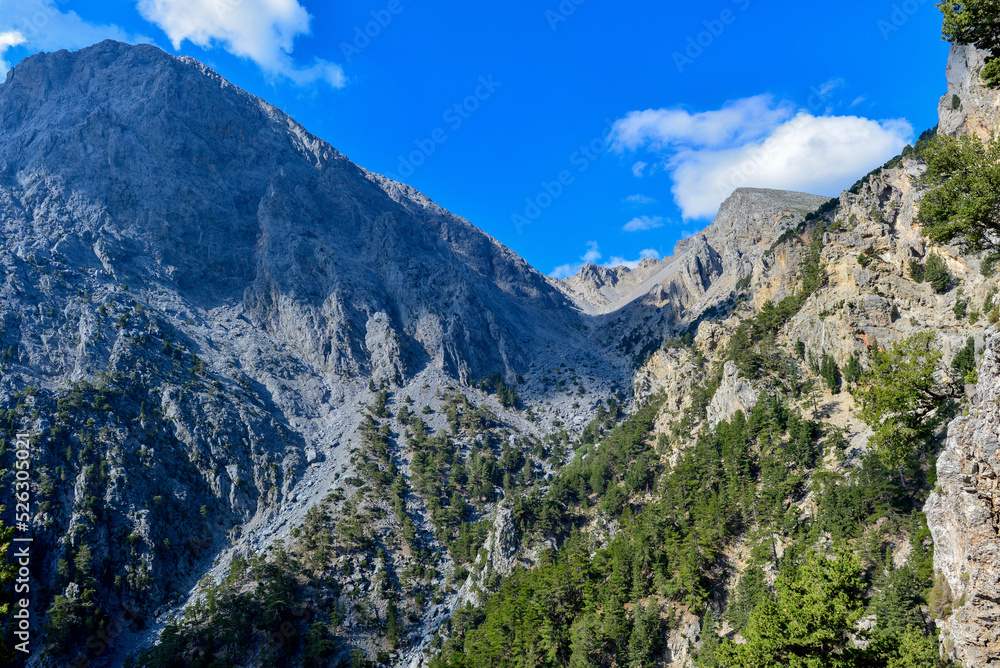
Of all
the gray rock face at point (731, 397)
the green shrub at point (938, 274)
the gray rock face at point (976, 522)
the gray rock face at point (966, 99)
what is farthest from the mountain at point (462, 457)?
the gray rock face at point (966, 99)

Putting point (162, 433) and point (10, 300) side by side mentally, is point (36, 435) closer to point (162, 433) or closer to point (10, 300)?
point (162, 433)

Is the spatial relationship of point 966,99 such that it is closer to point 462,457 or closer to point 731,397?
point 731,397

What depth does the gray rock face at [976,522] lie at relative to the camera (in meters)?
22.0

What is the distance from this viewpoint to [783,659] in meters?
24.4

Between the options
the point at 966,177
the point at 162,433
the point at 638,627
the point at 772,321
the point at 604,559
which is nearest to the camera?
the point at 966,177

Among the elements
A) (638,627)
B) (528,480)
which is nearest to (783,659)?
(638,627)

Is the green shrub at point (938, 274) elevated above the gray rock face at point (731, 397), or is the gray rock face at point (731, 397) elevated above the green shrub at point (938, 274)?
the green shrub at point (938, 274)

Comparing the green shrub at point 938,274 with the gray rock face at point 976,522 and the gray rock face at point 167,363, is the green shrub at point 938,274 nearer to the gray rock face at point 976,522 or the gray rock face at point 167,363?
the gray rock face at point 976,522

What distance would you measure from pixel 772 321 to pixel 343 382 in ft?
427

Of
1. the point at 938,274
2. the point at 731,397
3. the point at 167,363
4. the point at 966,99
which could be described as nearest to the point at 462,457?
the point at 731,397

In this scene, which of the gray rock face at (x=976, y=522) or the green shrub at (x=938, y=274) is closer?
the gray rock face at (x=976, y=522)

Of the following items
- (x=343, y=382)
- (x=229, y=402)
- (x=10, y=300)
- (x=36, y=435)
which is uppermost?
(x=10, y=300)

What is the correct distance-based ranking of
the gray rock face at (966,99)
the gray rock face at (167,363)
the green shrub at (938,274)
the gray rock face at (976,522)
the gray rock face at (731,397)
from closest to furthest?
the gray rock face at (976,522)
the gray rock face at (966,99)
the green shrub at (938,274)
the gray rock face at (731,397)
the gray rock face at (167,363)

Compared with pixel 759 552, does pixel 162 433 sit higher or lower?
higher
